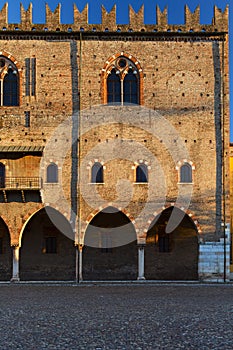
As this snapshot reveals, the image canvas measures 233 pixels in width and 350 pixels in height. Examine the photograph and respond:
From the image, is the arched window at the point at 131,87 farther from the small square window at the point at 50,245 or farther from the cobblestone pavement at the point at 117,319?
the cobblestone pavement at the point at 117,319

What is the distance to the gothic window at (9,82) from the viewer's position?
79.9 ft

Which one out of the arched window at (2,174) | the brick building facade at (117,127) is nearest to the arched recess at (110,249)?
the brick building facade at (117,127)

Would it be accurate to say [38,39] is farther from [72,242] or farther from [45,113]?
[72,242]

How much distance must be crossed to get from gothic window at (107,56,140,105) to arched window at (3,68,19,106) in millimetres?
4369

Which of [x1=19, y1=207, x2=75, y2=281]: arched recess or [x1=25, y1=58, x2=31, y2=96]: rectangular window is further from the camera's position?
[x1=19, y1=207, x2=75, y2=281]: arched recess

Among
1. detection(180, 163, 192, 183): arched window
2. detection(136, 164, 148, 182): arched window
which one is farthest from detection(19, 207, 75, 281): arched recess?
detection(180, 163, 192, 183): arched window

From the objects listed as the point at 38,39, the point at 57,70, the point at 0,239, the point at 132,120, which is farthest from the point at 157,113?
the point at 0,239

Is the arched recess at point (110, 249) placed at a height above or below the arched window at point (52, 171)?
below

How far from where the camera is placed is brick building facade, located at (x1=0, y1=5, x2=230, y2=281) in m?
23.5

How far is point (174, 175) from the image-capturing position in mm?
23672

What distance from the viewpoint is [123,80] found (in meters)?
24.4

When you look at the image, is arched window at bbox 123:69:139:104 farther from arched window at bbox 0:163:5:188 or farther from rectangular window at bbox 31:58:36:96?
arched window at bbox 0:163:5:188

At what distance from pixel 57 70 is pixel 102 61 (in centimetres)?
214

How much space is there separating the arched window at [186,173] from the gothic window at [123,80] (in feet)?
12.4
